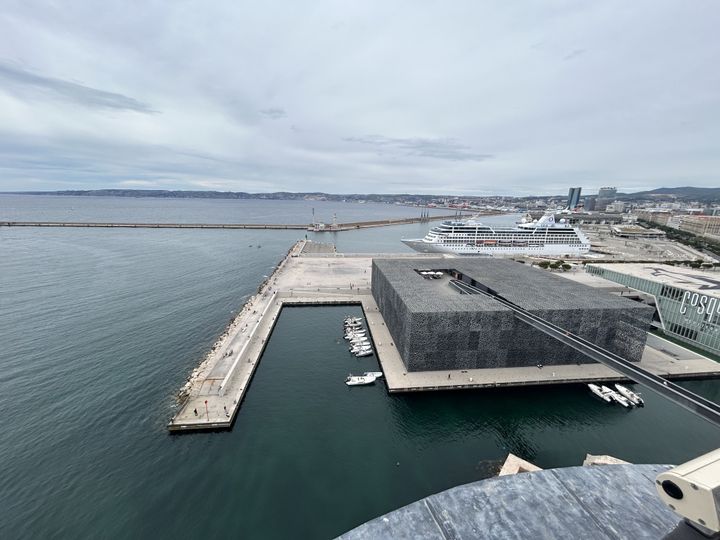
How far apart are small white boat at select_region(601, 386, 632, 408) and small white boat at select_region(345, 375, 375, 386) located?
26067mm

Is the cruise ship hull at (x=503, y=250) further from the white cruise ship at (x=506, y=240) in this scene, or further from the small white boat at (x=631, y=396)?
the small white boat at (x=631, y=396)

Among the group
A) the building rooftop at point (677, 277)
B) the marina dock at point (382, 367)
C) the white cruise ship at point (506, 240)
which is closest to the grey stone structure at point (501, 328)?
the marina dock at point (382, 367)

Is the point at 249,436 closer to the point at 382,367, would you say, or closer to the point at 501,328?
the point at 382,367

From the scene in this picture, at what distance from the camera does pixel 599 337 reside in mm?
38125

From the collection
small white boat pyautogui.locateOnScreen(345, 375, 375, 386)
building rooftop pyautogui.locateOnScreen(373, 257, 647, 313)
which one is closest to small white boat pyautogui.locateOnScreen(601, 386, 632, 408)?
building rooftop pyautogui.locateOnScreen(373, 257, 647, 313)

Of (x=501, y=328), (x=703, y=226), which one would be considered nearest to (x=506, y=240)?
(x=501, y=328)

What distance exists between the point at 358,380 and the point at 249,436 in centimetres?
1254

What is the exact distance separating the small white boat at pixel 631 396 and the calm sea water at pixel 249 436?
1.04 meters

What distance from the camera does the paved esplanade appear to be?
1278 cm

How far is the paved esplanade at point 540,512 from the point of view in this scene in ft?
41.9

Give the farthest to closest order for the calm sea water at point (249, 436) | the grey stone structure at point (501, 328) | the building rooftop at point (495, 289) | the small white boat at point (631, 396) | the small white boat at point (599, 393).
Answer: the building rooftop at point (495, 289) < the grey stone structure at point (501, 328) < the small white boat at point (599, 393) < the small white boat at point (631, 396) < the calm sea water at point (249, 436)

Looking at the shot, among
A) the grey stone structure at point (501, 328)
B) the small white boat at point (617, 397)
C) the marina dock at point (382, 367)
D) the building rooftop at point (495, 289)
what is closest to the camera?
the marina dock at point (382, 367)

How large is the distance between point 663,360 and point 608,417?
57.2 feet

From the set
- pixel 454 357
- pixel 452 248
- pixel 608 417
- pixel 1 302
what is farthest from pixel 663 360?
pixel 1 302
